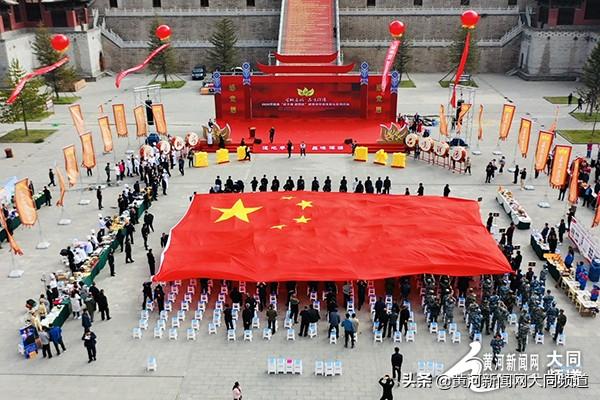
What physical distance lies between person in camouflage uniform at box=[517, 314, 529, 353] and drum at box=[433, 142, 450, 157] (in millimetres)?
17200

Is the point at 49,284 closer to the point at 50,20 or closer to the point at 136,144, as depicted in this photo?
the point at 136,144

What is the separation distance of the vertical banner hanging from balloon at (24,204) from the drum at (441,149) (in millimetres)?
21824

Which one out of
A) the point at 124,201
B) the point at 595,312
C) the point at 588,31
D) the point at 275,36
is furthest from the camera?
the point at 275,36

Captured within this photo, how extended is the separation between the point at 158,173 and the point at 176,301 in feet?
40.6

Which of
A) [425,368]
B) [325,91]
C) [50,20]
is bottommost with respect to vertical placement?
[425,368]

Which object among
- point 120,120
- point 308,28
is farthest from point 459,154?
point 308,28

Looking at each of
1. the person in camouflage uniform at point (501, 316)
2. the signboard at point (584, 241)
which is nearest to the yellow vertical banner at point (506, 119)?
the signboard at point (584, 241)

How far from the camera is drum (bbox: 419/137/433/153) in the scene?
3562cm

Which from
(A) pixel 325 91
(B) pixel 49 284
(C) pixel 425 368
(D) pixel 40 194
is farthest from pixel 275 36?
(C) pixel 425 368

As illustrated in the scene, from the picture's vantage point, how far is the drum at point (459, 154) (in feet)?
111

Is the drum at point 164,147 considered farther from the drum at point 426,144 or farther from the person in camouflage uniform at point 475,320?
the person in camouflage uniform at point 475,320

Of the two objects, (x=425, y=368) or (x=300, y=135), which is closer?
(x=425, y=368)

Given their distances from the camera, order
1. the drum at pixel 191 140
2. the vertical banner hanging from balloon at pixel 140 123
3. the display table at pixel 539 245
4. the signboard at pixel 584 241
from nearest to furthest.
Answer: the signboard at pixel 584 241 → the display table at pixel 539 245 → the drum at pixel 191 140 → the vertical banner hanging from balloon at pixel 140 123

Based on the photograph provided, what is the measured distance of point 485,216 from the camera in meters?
28.6
